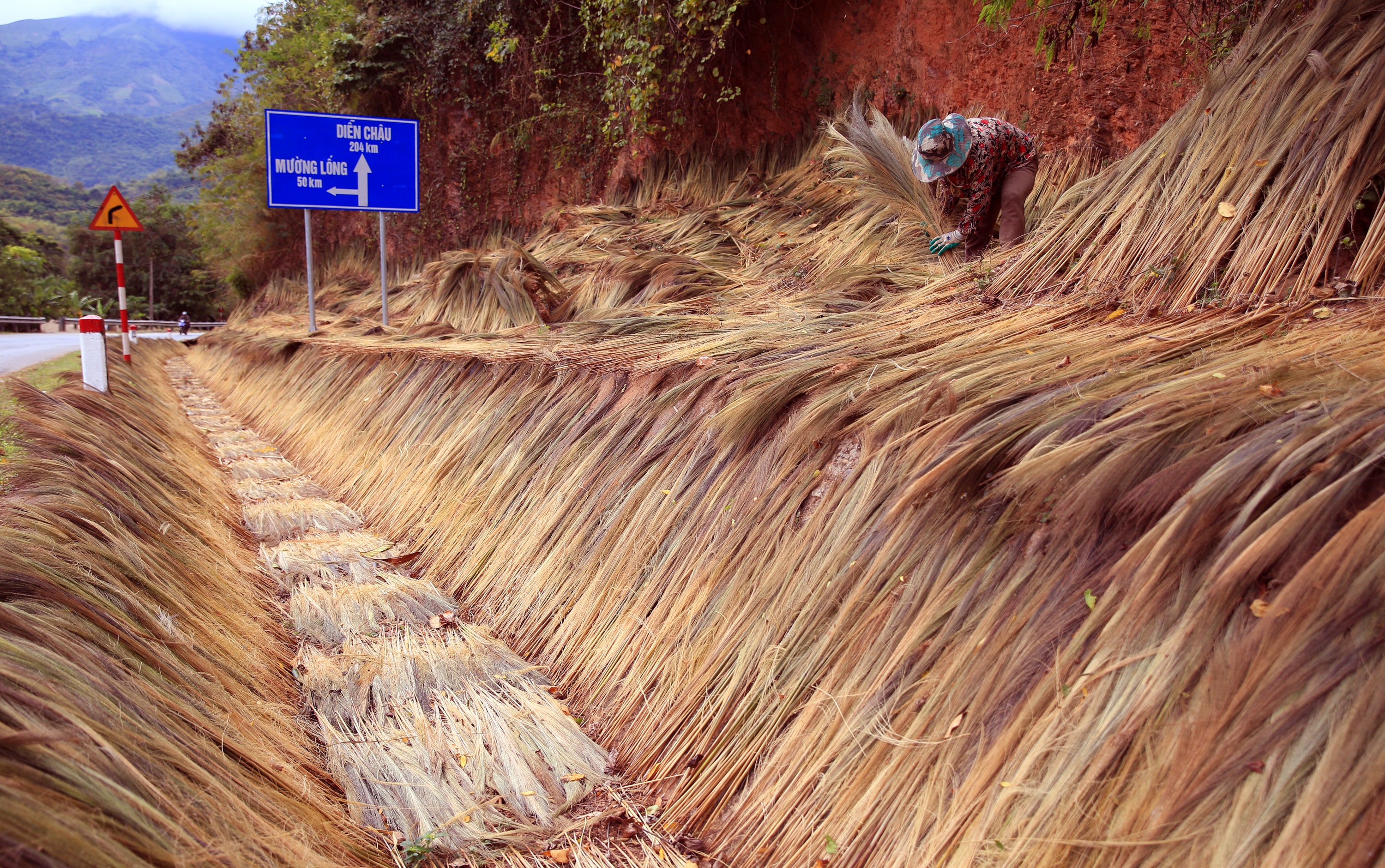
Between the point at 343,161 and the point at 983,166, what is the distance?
6298 millimetres

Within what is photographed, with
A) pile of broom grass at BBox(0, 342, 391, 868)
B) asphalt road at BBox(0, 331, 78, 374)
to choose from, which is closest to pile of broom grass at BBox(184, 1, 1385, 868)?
pile of broom grass at BBox(0, 342, 391, 868)

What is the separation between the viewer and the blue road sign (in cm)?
722

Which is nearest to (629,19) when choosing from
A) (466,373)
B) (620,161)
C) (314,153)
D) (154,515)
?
(620,161)

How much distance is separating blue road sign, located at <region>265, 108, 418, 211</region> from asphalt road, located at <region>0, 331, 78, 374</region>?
9.12 feet

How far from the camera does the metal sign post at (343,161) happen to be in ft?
23.7

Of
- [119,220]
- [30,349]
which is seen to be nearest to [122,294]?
[119,220]

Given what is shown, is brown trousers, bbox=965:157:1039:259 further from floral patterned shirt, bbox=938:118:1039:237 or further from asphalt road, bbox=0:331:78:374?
asphalt road, bbox=0:331:78:374

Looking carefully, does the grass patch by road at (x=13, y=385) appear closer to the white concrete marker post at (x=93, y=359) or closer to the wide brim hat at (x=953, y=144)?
the white concrete marker post at (x=93, y=359)

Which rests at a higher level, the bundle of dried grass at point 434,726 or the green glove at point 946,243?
the green glove at point 946,243

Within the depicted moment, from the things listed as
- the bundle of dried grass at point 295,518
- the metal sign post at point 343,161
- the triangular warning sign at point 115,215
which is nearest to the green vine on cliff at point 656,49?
the metal sign post at point 343,161

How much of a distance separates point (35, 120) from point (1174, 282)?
197915 millimetres

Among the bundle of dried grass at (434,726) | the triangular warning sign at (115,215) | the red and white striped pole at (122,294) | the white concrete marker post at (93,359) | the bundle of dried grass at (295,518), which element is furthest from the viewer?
the triangular warning sign at (115,215)

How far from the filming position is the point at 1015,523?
1.18 m

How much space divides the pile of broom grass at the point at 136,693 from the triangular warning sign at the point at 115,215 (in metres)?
6.60
